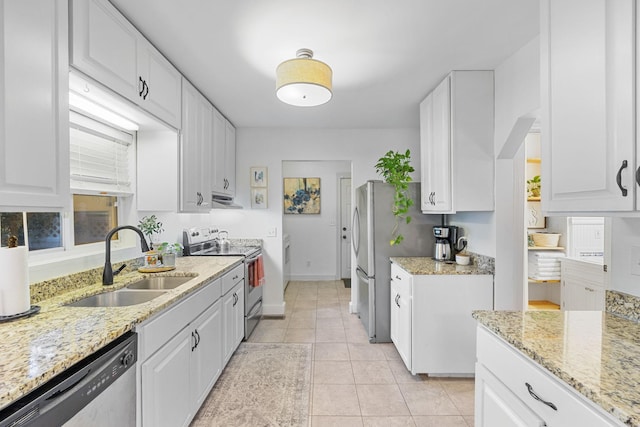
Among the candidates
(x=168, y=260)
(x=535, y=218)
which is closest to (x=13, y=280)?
(x=168, y=260)

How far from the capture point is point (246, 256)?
3.19 meters

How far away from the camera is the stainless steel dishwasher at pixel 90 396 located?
82 cm

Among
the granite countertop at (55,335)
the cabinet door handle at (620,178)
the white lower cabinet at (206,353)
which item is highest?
the cabinet door handle at (620,178)

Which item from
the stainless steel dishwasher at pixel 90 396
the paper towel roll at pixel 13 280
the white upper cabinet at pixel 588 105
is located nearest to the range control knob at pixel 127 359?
the stainless steel dishwasher at pixel 90 396

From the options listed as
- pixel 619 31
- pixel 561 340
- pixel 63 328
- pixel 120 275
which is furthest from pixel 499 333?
pixel 120 275

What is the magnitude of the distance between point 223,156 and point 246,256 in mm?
1176

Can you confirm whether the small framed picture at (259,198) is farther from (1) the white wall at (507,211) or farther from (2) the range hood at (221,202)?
(1) the white wall at (507,211)

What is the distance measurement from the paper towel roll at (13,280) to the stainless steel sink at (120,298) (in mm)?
407

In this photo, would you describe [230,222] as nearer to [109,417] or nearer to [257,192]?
[257,192]

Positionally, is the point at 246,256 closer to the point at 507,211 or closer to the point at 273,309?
the point at 273,309

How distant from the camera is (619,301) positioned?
138cm

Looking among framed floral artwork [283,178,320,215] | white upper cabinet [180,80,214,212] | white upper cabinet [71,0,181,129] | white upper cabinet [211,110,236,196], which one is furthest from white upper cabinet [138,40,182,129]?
framed floral artwork [283,178,320,215]

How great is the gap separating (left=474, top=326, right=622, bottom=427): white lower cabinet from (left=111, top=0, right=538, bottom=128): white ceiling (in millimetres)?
1649

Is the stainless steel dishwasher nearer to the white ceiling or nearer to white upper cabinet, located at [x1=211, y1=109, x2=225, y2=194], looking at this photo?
the white ceiling
